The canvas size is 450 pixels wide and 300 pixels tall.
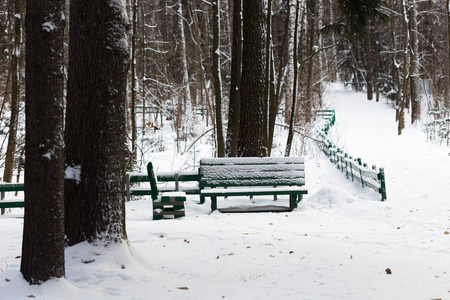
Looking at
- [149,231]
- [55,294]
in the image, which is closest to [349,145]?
[149,231]

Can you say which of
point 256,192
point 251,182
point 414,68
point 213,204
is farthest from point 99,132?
point 414,68

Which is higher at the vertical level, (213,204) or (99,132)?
(99,132)

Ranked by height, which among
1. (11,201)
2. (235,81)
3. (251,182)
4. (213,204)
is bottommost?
(213,204)

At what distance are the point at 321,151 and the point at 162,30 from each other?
16580mm

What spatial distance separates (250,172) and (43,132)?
229 inches

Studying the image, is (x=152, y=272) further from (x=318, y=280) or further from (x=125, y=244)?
(x=318, y=280)

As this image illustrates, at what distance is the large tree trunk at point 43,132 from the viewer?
3.70 meters

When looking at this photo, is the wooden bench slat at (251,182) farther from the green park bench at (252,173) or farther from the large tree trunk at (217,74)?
the large tree trunk at (217,74)

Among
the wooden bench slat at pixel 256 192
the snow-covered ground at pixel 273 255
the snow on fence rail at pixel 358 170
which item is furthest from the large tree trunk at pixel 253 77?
the snow on fence rail at pixel 358 170

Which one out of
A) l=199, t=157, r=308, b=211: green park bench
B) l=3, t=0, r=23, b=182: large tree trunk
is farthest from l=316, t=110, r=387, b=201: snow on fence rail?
l=3, t=0, r=23, b=182: large tree trunk

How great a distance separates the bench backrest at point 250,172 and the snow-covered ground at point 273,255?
23.1 inches

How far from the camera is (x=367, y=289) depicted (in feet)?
14.8

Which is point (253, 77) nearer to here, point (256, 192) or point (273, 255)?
point (256, 192)

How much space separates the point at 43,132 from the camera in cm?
373
